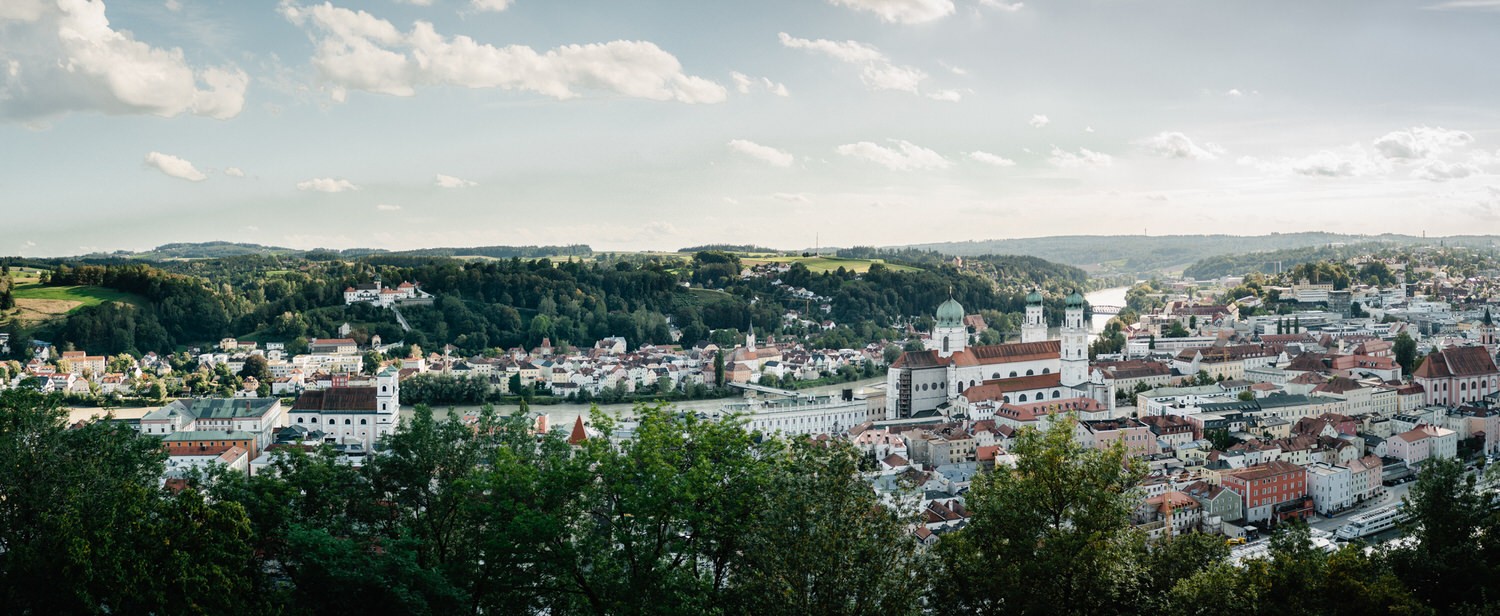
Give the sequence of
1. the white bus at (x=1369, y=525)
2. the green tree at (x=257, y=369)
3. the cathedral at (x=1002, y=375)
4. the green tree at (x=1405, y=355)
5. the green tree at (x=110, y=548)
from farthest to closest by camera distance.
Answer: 1. the green tree at (x=257, y=369)
2. the green tree at (x=1405, y=355)
3. the cathedral at (x=1002, y=375)
4. the white bus at (x=1369, y=525)
5. the green tree at (x=110, y=548)

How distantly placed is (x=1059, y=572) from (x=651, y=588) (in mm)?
2696

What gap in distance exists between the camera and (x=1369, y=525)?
19688 mm

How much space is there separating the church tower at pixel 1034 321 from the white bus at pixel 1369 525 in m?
14.9

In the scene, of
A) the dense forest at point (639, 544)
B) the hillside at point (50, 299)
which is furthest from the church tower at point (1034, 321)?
the hillside at point (50, 299)

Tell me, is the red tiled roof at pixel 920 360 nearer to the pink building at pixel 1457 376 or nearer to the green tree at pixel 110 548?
the pink building at pixel 1457 376

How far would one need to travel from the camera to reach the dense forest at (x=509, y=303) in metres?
44.6

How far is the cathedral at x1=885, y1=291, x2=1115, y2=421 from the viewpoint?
29.6 m

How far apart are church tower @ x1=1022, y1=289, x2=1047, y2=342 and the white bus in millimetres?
14868

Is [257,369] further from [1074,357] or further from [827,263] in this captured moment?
[827,263]

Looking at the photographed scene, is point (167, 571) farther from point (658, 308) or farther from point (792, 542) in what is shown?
point (658, 308)

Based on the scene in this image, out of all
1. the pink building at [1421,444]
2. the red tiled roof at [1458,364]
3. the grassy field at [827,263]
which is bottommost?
the pink building at [1421,444]

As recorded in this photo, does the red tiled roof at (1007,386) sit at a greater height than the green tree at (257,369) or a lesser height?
greater

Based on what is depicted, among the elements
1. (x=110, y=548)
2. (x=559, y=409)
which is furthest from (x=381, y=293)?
(x=110, y=548)

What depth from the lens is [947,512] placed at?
59.8ft
